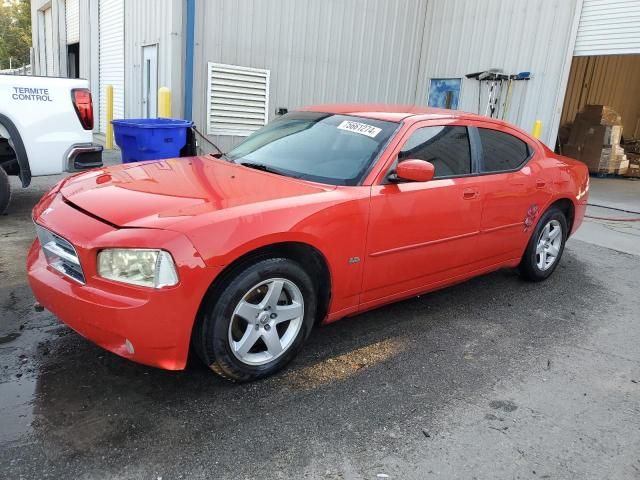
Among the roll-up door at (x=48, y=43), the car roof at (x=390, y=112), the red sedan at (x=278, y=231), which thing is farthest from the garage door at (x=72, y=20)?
the red sedan at (x=278, y=231)

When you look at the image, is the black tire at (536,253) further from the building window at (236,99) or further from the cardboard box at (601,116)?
the cardboard box at (601,116)

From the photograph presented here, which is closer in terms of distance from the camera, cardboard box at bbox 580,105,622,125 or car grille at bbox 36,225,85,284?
car grille at bbox 36,225,85,284

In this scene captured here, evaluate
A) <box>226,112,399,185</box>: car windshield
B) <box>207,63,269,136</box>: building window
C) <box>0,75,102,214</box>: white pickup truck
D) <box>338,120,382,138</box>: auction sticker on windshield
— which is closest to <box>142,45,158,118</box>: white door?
<box>207,63,269,136</box>: building window

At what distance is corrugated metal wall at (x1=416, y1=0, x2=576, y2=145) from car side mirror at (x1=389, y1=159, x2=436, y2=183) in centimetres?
855

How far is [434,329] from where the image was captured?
376 centimetres

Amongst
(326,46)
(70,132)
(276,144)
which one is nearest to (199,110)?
(326,46)

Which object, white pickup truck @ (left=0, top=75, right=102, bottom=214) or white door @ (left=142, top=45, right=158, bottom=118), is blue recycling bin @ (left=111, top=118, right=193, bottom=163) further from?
white door @ (left=142, top=45, right=158, bottom=118)

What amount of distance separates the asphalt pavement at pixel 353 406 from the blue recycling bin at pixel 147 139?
2.39 metres

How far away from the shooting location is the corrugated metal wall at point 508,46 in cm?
1029

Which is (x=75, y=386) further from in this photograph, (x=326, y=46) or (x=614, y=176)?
(x=614, y=176)

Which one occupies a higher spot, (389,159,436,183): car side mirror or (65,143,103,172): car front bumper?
(389,159,436,183): car side mirror

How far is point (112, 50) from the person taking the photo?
12.3m

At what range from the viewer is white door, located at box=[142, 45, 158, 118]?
386 inches

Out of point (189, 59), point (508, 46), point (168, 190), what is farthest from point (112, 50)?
point (168, 190)
